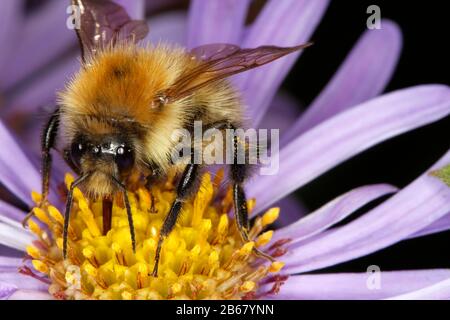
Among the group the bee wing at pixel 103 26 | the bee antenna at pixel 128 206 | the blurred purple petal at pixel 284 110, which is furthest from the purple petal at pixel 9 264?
the blurred purple petal at pixel 284 110

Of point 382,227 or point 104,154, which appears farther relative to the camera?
point 382,227

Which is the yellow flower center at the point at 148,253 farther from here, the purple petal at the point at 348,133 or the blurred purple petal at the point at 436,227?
the blurred purple petal at the point at 436,227

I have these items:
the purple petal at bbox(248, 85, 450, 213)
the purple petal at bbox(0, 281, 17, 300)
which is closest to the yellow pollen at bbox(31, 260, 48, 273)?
the purple petal at bbox(0, 281, 17, 300)

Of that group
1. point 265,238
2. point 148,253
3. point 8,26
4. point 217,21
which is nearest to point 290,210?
point 265,238

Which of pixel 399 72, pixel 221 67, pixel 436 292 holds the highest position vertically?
pixel 399 72

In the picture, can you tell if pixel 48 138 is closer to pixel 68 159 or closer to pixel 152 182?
pixel 68 159

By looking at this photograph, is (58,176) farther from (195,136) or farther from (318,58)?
(318,58)

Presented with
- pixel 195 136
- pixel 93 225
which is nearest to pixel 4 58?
pixel 93 225

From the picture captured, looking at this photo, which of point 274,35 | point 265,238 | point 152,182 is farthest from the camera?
point 274,35
